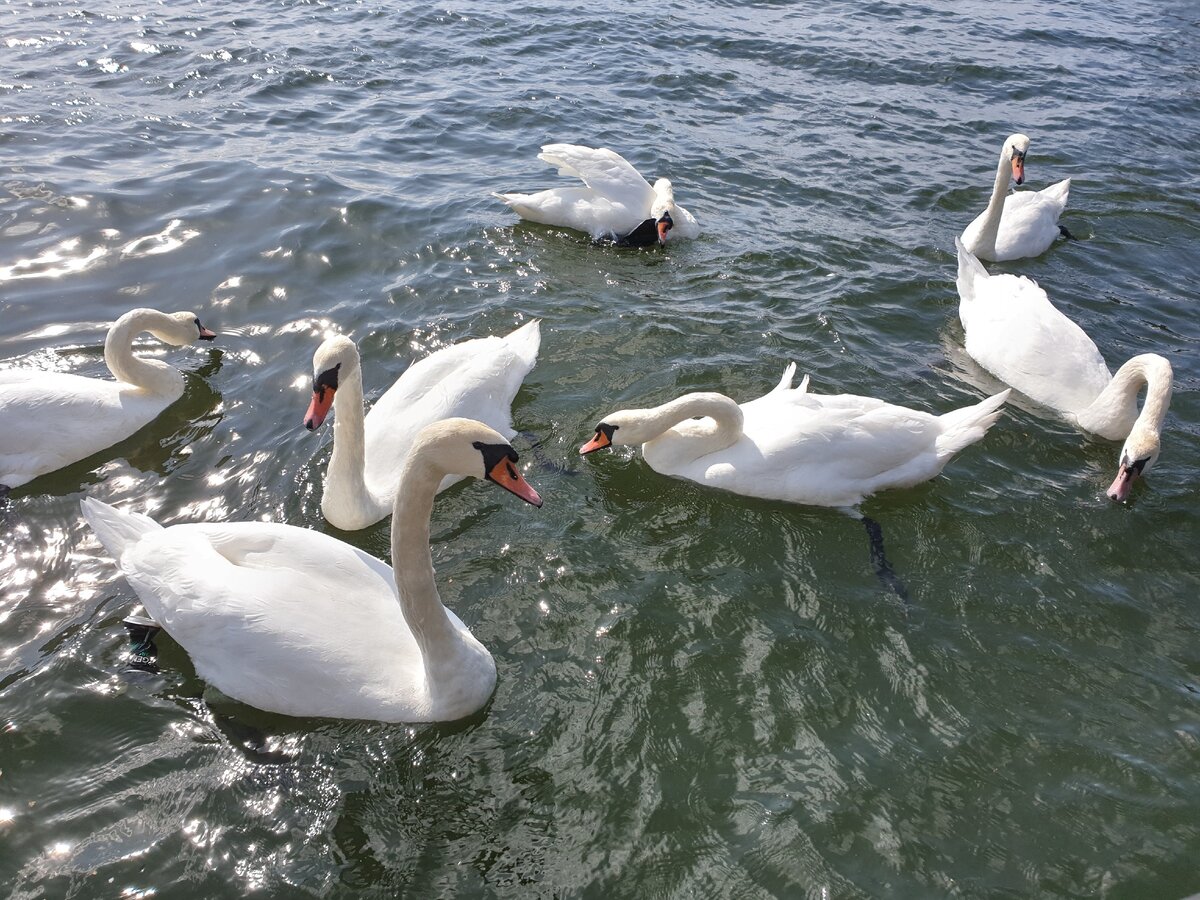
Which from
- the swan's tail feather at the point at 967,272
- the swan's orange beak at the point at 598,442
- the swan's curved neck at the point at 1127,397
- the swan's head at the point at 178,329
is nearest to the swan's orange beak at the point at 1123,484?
the swan's curved neck at the point at 1127,397

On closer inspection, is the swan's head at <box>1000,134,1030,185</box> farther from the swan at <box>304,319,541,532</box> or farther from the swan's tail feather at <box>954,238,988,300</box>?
the swan at <box>304,319,541,532</box>

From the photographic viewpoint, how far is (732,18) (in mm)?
18328

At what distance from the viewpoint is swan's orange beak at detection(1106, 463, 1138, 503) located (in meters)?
6.19

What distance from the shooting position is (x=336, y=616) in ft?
14.9

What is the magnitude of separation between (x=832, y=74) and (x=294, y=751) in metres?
14.6

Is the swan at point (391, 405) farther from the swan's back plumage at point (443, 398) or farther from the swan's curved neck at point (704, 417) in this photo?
the swan's curved neck at point (704, 417)

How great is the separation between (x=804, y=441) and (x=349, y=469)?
9.82ft

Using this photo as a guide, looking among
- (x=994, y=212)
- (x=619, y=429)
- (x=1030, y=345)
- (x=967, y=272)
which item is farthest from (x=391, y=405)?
(x=994, y=212)

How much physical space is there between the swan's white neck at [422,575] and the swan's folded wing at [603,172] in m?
6.76

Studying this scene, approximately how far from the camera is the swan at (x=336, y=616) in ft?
13.9

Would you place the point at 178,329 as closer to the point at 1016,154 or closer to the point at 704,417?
the point at 704,417

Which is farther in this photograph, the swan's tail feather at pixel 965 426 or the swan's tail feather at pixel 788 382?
the swan's tail feather at pixel 788 382

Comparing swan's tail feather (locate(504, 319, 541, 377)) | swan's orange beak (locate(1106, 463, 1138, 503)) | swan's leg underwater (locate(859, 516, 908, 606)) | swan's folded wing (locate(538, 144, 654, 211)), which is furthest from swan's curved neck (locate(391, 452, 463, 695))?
swan's folded wing (locate(538, 144, 654, 211))

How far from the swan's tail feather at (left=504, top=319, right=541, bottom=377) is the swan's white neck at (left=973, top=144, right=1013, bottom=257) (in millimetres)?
5323
